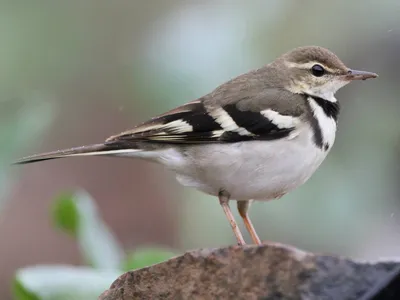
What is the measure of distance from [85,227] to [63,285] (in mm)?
657

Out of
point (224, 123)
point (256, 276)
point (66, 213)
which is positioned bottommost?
point (256, 276)

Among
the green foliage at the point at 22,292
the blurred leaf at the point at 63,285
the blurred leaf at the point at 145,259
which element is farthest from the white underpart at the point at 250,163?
the green foliage at the point at 22,292

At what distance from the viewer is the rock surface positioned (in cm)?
272

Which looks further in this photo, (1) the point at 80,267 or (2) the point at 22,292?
(1) the point at 80,267

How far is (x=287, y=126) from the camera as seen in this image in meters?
4.21

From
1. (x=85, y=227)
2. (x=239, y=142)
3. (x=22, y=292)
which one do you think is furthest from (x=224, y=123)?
(x=22, y=292)

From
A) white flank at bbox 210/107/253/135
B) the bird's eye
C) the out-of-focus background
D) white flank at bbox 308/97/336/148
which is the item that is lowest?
white flank at bbox 308/97/336/148

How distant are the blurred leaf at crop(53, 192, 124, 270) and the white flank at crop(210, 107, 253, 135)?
3.00ft

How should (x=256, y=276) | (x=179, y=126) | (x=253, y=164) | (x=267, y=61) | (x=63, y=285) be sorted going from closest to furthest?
(x=256, y=276) < (x=63, y=285) < (x=253, y=164) < (x=179, y=126) < (x=267, y=61)

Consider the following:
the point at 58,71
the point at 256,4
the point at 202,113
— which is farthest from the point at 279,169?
the point at 58,71

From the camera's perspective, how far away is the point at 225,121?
4285 millimetres

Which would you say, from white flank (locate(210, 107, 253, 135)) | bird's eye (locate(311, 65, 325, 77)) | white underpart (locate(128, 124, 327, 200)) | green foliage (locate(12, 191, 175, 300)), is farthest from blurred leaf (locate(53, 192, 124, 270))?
bird's eye (locate(311, 65, 325, 77))

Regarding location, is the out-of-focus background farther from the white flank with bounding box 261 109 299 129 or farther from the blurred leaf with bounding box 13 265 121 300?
the white flank with bounding box 261 109 299 129

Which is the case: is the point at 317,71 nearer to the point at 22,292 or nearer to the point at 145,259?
the point at 145,259
